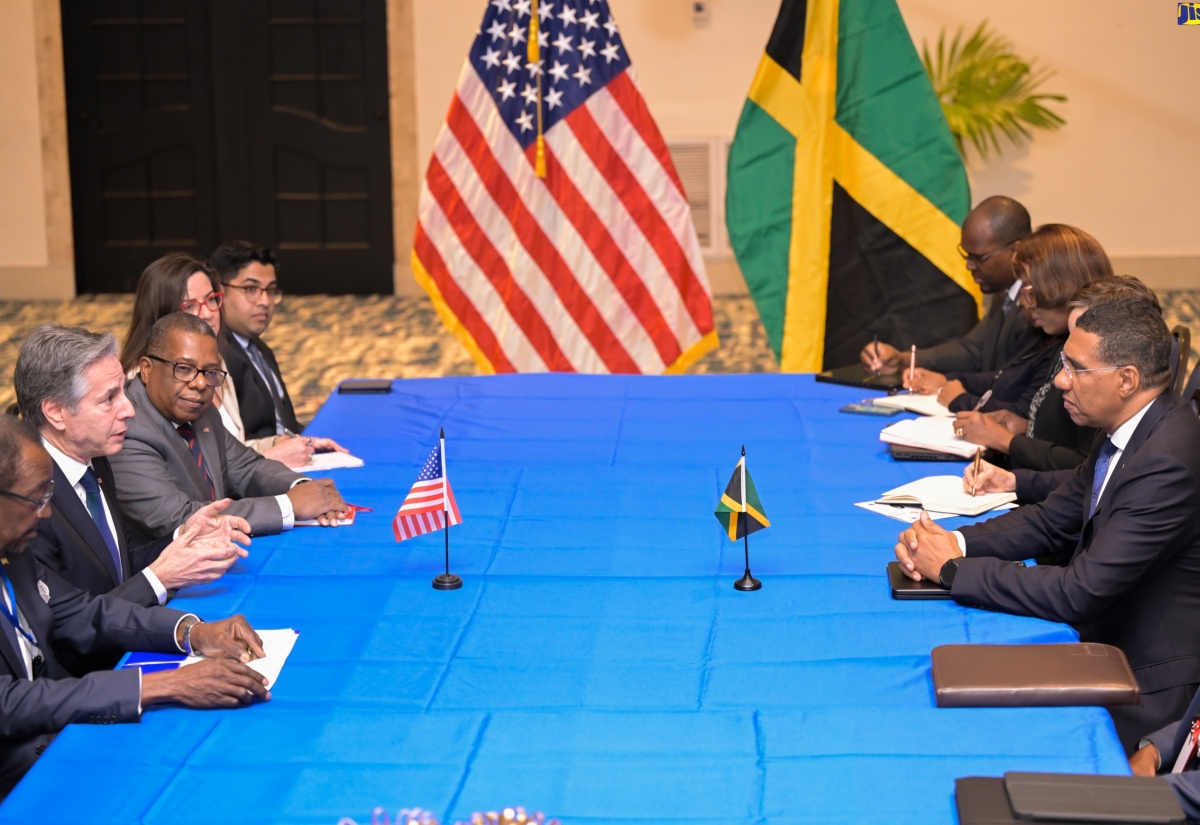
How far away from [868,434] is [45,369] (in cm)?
261

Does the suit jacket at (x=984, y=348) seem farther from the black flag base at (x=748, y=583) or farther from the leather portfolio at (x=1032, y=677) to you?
the leather portfolio at (x=1032, y=677)

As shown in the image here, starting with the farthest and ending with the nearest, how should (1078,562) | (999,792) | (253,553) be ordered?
(253,553)
(1078,562)
(999,792)

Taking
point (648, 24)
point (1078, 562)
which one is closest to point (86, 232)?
point (648, 24)

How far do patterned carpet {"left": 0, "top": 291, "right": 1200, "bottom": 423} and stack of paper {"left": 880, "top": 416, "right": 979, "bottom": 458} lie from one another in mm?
3869

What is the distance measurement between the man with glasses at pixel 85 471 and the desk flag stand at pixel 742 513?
1.13 m

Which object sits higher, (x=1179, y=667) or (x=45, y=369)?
(x=45, y=369)

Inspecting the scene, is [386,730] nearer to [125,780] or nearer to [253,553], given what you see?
[125,780]

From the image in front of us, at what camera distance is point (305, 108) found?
1092 centimetres

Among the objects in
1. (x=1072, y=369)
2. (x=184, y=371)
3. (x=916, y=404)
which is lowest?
(x=916, y=404)

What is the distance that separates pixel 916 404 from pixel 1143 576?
1.93m

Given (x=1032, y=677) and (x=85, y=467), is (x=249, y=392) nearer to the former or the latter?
(x=85, y=467)

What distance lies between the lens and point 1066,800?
Answer: 2.12 m

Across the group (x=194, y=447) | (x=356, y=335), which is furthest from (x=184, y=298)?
(x=356, y=335)

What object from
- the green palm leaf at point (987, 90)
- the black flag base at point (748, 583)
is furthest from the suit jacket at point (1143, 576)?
the green palm leaf at point (987, 90)
